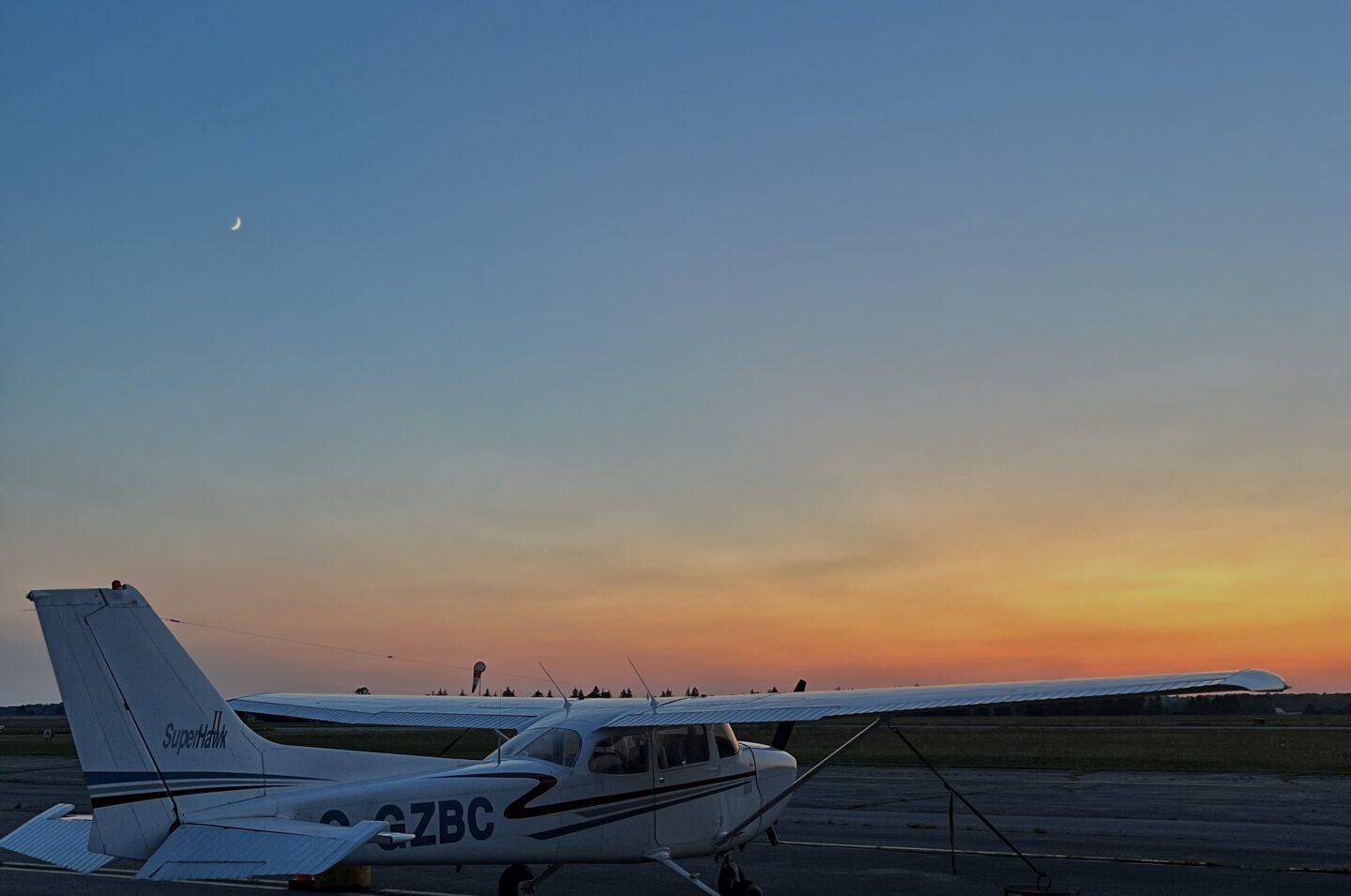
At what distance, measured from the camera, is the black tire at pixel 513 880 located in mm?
11945

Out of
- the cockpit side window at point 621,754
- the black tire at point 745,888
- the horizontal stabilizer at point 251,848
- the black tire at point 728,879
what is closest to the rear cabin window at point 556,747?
the cockpit side window at point 621,754

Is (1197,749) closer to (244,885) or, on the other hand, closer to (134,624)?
(244,885)

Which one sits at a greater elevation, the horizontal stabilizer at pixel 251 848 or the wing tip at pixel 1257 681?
the wing tip at pixel 1257 681

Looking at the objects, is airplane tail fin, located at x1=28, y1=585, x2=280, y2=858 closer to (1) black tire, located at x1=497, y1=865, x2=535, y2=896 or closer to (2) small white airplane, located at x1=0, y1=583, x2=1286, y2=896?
(2) small white airplane, located at x1=0, y1=583, x2=1286, y2=896

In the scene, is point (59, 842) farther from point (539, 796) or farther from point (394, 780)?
point (539, 796)

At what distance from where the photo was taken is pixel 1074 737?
5044cm

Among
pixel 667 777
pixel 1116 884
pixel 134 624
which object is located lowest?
pixel 1116 884

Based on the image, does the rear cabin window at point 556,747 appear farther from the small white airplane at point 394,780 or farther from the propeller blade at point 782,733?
the propeller blade at point 782,733

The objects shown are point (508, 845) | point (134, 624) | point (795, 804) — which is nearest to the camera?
point (134, 624)

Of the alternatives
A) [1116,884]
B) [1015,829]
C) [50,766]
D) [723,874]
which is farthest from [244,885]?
[50,766]

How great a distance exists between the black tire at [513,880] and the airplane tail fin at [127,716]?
3170mm

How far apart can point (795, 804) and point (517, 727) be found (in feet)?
36.5

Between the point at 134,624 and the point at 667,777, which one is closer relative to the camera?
the point at 134,624

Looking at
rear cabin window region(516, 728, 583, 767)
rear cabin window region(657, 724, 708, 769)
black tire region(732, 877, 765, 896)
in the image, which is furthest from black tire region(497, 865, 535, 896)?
black tire region(732, 877, 765, 896)
